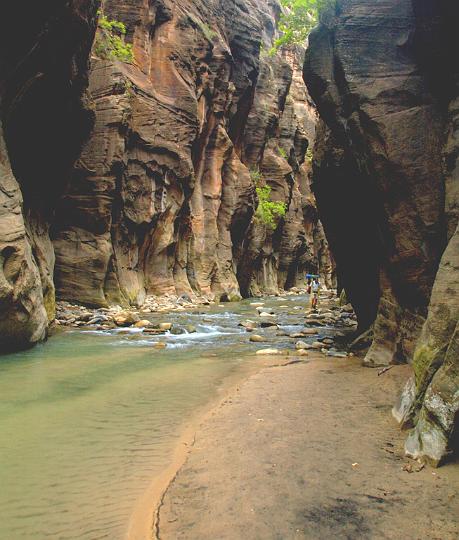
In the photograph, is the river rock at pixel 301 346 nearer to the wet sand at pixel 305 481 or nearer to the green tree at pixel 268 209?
the wet sand at pixel 305 481

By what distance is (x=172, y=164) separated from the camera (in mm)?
26922

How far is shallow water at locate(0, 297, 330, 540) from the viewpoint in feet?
11.7

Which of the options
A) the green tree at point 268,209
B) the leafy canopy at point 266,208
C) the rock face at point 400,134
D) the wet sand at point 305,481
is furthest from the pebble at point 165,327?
the green tree at point 268,209

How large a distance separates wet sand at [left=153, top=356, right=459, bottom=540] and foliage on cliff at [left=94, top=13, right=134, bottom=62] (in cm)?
2223

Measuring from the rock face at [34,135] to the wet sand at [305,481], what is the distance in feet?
22.4

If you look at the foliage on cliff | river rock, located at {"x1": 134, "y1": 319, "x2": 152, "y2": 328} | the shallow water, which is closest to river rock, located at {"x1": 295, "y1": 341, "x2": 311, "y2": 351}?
the shallow water

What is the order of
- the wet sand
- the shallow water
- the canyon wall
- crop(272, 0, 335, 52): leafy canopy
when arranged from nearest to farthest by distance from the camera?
the wet sand
the shallow water
the canyon wall
crop(272, 0, 335, 52): leafy canopy

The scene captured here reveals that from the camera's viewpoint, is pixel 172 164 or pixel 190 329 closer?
pixel 190 329

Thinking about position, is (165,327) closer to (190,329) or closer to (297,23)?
(190,329)

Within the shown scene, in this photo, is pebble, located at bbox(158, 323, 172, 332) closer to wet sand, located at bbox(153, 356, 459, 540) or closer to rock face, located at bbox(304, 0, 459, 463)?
rock face, located at bbox(304, 0, 459, 463)

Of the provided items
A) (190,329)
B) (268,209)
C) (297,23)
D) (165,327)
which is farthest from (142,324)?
(268,209)

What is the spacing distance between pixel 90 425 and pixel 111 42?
77.9 feet

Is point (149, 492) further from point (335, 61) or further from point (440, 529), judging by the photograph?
point (335, 61)

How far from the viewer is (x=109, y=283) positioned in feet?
69.9
